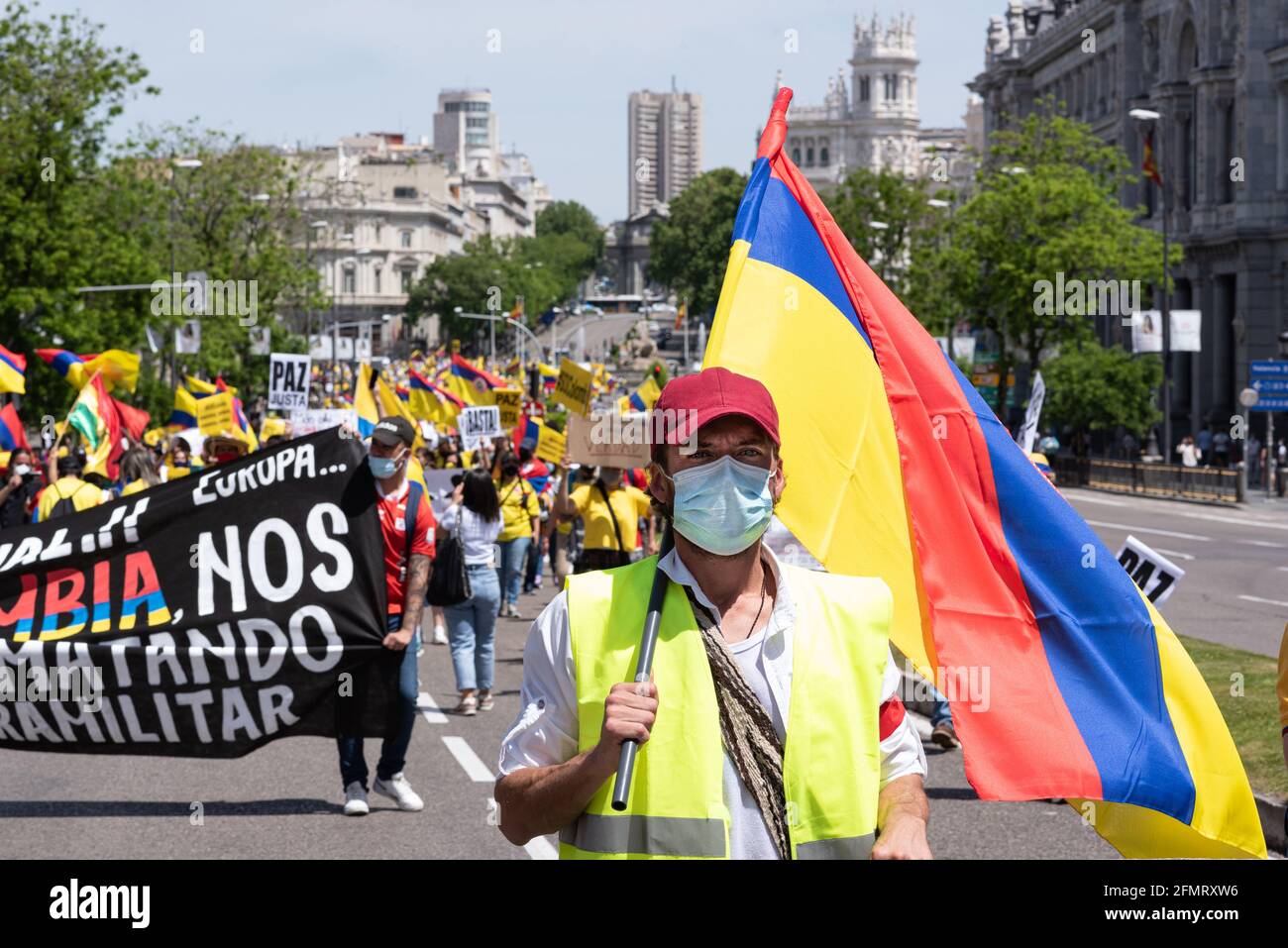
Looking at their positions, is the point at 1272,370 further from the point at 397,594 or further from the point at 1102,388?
the point at 397,594

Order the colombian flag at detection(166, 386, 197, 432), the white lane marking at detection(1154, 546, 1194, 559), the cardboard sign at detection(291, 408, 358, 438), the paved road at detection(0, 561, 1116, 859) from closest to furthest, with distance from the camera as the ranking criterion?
the paved road at detection(0, 561, 1116, 859) → the cardboard sign at detection(291, 408, 358, 438) → the colombian flag at detection(166, 386, 197, 432) → the white lane marking at detection(1154, 546, 1194, 559)

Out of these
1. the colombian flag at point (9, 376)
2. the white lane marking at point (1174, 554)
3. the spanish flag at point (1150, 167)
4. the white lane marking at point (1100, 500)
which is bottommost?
the white lane marking at point (1100, 500)

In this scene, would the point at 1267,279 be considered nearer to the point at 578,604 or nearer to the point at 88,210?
the point at 88,210

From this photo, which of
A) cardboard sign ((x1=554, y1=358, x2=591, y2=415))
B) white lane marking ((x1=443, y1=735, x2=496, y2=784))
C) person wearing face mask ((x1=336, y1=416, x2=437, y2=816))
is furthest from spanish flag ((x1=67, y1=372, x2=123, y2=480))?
person wearing face mask ((x1=336, y1=416, x2=437, y2=816))

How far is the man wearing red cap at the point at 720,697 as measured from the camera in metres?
3.35

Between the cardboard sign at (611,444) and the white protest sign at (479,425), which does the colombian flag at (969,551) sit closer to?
the cardboard sign at (611,444)

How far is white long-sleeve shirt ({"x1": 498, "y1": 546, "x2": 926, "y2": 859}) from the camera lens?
3.47 meters

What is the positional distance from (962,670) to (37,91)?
3862cm

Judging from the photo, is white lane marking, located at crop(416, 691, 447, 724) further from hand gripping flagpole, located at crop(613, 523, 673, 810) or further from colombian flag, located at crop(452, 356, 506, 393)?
colombian flag, located at crop(452, 356, 506, 393)

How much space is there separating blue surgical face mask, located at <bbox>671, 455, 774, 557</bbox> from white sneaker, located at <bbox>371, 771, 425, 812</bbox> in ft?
20.6

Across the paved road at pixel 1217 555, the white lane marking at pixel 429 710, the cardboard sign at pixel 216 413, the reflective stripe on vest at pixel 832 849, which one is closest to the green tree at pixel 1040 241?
the paved road at pixel 1217 555

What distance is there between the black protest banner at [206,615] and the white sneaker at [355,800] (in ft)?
1.41

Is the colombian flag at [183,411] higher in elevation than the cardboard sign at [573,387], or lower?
lower
